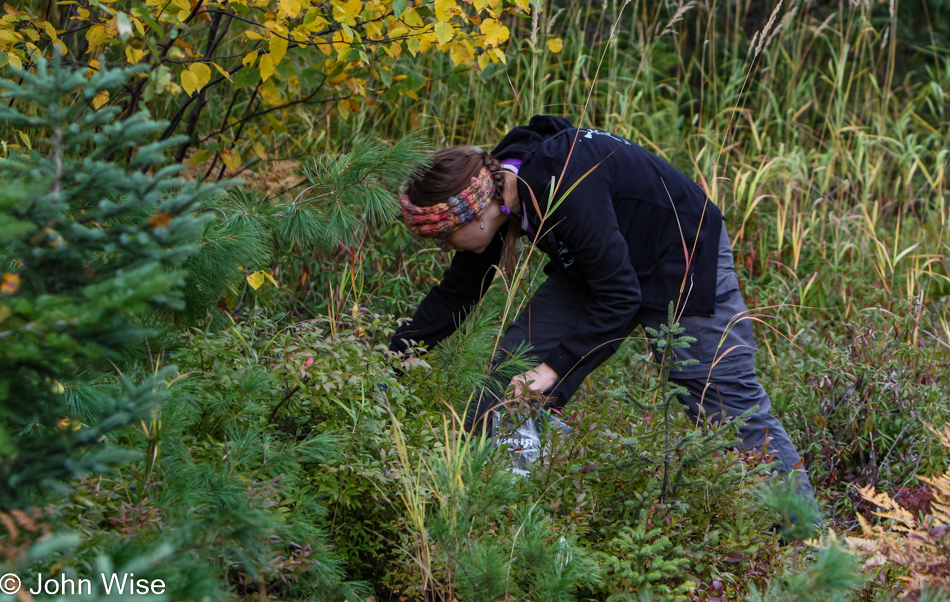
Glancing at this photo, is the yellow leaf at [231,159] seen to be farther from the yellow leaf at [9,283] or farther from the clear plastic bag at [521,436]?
the yellow leaf at [9,283]

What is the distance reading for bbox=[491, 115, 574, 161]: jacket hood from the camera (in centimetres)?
247

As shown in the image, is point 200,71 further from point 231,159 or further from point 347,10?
point 231,159

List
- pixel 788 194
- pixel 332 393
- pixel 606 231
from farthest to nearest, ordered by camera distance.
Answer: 1. pixel 788 194
2. pixel 606 231
3. pixel 332 393

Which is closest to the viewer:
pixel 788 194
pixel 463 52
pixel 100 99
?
pixel 100 99

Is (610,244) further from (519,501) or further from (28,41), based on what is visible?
(28,41)

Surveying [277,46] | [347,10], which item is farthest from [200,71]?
[347,10]

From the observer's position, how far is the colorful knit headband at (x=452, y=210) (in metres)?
2.25

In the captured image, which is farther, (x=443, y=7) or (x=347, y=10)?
(x=347, y=10)

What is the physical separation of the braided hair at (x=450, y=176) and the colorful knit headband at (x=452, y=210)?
0.06ft

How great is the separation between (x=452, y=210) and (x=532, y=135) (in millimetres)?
461

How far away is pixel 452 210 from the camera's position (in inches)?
88.5

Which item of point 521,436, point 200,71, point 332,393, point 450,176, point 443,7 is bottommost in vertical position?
point 521,436

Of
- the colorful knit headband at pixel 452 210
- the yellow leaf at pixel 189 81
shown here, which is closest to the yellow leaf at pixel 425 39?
the colorful knit headband at pixel 452 210

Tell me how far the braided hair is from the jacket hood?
0.24 ft
